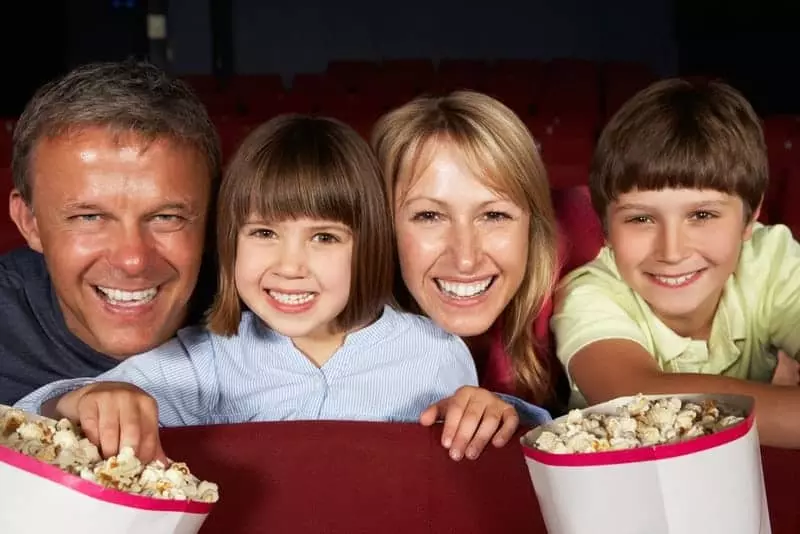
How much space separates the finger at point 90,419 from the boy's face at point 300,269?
13.7 inches

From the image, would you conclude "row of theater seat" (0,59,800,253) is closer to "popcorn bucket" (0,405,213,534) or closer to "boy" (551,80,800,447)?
"boy" (551,80,800,447)

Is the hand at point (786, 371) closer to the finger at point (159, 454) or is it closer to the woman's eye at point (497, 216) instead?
the woman's eye at point (497, 216)

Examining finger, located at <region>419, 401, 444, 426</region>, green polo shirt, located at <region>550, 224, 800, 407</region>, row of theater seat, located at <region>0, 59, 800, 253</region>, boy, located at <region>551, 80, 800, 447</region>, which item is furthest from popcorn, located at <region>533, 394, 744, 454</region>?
row of theater seat, located at <region>0, 59, 800, 253</region>

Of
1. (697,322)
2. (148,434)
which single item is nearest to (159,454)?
(148,434)

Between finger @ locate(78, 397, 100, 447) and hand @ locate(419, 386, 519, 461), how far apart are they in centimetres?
24

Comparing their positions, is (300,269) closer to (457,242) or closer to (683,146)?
(457,242)

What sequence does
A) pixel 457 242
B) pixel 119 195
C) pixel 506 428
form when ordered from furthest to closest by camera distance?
pixel 457 242 < pixel 119 195 < pixel 506 428

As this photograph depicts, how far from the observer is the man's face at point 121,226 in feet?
3.35

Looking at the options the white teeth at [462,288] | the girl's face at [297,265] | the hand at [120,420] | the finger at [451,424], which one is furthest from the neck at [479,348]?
the hand at [120,420]

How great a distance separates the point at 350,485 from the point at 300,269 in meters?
0.36

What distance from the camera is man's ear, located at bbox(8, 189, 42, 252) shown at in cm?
112

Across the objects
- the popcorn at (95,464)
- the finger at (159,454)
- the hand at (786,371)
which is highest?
the popcorn at (95,464)

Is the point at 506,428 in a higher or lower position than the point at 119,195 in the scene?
lower

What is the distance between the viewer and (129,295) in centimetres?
106
